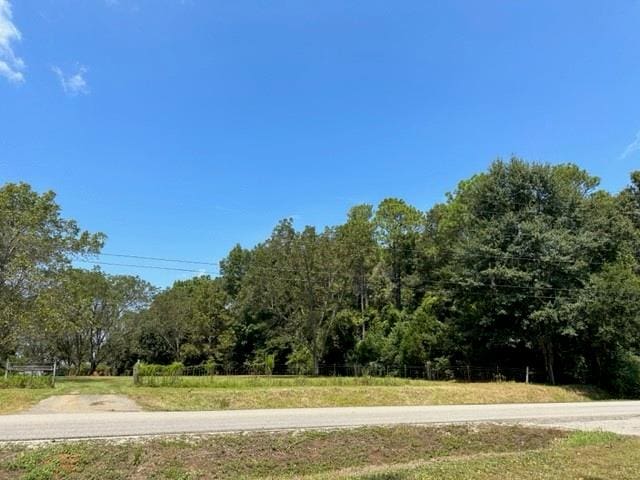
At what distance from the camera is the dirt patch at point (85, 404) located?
14789mm

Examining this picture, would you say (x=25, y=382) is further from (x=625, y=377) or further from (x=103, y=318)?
(x=103, y=318)

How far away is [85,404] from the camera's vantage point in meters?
16.0

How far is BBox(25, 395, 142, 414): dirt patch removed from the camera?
582 inches

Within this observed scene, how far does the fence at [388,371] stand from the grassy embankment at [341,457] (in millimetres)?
15087

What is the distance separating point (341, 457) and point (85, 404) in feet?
35.6

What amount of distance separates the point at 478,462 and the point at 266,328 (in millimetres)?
47984

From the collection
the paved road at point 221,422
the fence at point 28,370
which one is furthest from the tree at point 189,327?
the paved road at point 221,422

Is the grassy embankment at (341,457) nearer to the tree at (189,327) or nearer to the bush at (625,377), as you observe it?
the bush at (625,377)

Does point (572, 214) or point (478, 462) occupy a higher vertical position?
point (572, 214)

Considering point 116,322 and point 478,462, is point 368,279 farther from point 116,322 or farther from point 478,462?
point 478,462

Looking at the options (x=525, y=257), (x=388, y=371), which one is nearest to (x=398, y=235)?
(x=388, y=371)

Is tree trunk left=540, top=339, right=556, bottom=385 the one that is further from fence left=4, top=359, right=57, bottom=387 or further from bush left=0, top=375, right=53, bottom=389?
fence left=4, top=359, right=57, bottom=387

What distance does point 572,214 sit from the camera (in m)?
31.5

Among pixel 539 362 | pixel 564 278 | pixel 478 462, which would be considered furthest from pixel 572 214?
pixel 478 462
